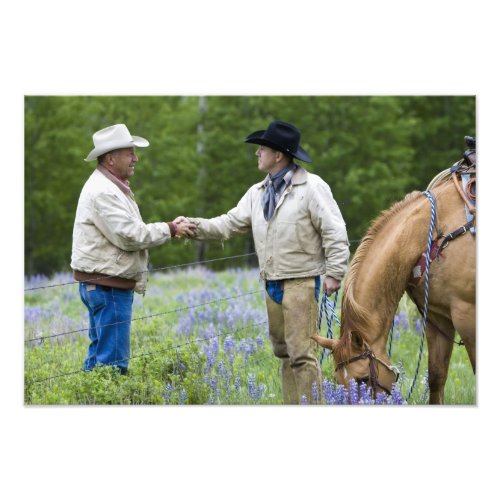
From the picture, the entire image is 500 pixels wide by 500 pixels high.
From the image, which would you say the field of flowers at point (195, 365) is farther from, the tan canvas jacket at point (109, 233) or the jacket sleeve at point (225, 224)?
the jacket sleeve at point (225, 224)

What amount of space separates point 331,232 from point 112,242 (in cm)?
157

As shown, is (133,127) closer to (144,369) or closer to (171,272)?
(171,272)

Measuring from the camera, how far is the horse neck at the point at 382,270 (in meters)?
5.27

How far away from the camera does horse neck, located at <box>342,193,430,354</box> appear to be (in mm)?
5266

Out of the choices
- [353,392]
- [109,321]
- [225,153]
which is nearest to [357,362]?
[353,392]

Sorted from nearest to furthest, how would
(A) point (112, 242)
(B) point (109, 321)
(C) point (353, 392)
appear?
(C) point (353, 392) → (A) point (112, 242) → (B) point (109, 321)

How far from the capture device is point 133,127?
1769cm

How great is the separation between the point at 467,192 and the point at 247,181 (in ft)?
28.4

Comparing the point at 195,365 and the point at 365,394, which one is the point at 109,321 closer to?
the point at 195,365

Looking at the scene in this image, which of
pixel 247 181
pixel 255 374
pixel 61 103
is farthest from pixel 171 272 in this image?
pixel 255 374

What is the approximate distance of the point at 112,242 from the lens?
5.80 m

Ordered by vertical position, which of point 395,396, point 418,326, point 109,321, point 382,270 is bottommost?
point 395,396

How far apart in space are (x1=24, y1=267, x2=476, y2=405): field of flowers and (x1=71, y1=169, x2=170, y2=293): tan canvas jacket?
1.68 ft

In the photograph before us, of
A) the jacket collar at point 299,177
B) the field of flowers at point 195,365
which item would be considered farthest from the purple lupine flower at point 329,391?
the jacket collar at point 299,177
